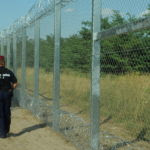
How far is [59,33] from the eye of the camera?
785cm

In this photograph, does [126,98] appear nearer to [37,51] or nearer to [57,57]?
[57,57]

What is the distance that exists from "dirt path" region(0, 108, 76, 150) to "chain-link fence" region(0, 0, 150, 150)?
189 millimetres

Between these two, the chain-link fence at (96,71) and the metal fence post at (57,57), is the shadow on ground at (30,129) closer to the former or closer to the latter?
the chain-link fence at (96,71)

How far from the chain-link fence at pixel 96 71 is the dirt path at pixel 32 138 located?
19 centimetres

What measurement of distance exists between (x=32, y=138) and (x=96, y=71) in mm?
2903

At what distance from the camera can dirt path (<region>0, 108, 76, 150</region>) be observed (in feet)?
23.7

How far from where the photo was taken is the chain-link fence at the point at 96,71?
4695 mm

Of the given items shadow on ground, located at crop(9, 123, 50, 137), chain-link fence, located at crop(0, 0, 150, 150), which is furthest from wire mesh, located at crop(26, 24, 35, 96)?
shadow on ground, located at crop(9, 123, 50, 137)

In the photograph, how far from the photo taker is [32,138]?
26.1 feet

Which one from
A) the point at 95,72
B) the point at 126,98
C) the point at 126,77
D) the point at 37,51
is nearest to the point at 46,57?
the point at 37,51

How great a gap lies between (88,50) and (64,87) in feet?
5.90

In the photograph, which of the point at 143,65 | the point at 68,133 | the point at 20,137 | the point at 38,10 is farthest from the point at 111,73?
the point at 38,10

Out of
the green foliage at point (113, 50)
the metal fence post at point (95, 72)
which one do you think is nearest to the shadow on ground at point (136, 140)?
the metal fence post at point (95, 72)

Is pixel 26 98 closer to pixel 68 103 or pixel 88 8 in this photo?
pixel 68 103
